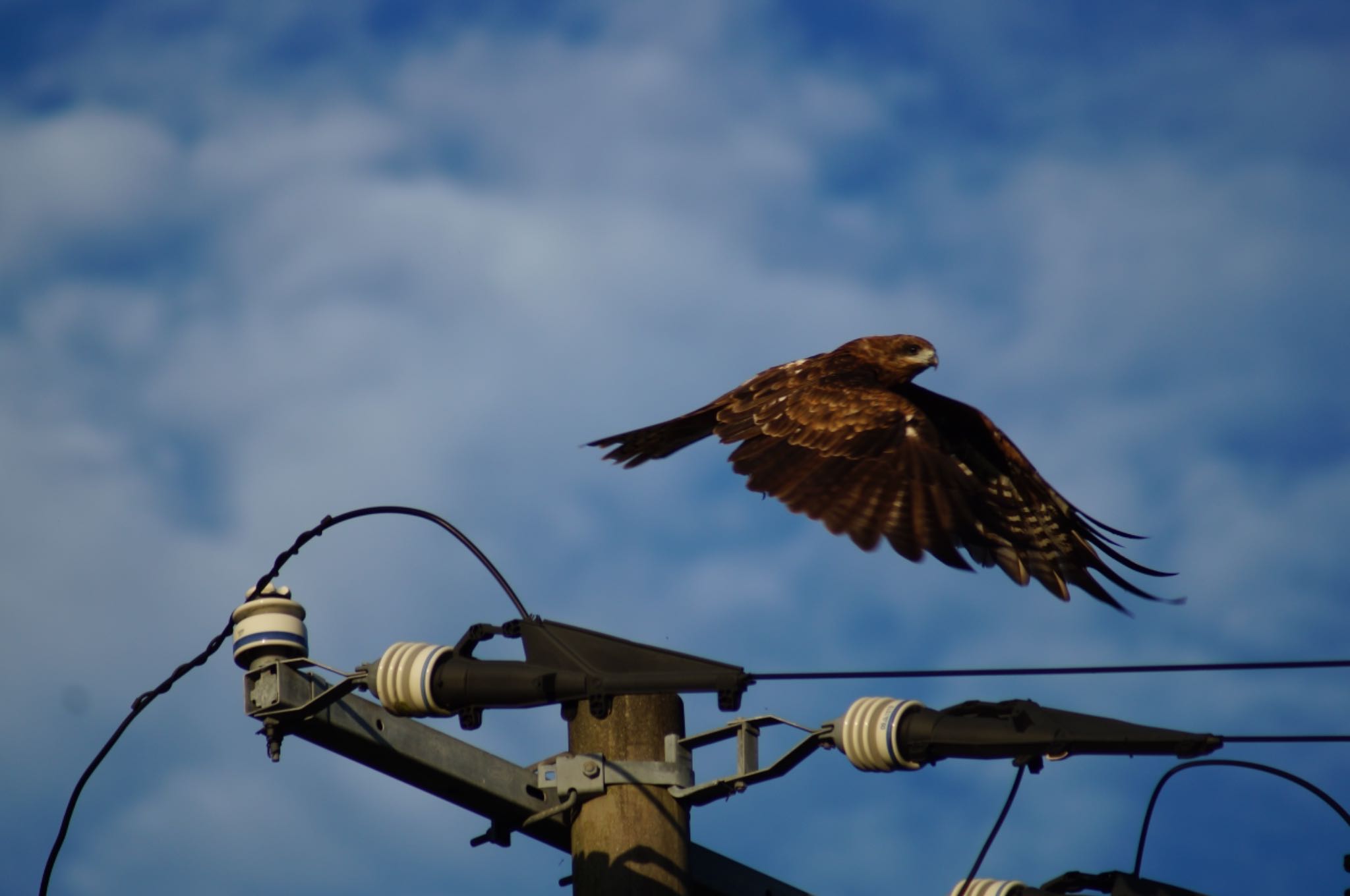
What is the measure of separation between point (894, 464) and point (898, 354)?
1991 millimetres

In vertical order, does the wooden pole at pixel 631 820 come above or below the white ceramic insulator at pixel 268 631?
below

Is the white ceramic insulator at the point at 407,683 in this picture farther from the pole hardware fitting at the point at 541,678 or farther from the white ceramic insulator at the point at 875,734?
the white ceramic insulator at the point at 875,734

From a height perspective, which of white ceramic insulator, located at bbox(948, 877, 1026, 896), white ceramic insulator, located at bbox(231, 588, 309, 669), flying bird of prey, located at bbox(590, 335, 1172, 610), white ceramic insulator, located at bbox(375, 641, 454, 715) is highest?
flying bird of prey, located at bbox(590, 335, 1172, 610)

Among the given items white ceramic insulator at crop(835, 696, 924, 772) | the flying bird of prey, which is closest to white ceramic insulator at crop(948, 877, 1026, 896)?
white ceramic insulator at crop(835, 696, 924, 772)

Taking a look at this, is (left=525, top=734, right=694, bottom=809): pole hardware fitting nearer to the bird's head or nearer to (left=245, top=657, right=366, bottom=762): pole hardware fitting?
(left=245, top=657, right=366, bottom=762): pole hardware fitting

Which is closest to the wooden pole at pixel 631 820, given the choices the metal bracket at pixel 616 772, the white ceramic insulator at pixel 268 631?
the metal bracket at pixel 616 772

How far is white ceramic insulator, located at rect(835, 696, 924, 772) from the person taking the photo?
182 inches

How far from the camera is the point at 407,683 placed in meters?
4.82

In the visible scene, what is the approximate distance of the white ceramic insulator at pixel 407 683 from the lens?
4.82 meters

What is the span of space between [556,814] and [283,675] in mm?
928

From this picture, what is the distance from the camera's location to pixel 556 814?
5059 millimetres

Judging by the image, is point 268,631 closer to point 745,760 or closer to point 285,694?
point 285,694

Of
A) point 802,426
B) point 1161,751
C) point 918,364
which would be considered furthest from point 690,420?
point 1161,751

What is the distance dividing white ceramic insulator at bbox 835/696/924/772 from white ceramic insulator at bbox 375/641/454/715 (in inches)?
46.4
